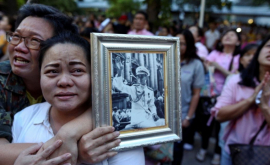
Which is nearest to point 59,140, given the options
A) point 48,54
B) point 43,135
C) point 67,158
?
point 67,158

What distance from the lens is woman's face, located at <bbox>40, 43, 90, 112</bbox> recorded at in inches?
47.3

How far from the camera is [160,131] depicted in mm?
1367

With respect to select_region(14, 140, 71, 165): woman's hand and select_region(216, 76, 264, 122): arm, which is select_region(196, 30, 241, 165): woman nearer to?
select_region(216, 76, 264, 122): arm

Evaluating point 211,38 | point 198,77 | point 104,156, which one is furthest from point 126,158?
point 211,38

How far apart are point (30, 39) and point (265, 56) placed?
210 centimetres

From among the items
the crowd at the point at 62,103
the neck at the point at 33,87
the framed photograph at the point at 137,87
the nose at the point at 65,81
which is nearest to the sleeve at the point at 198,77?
the crowd at the point at 62,103

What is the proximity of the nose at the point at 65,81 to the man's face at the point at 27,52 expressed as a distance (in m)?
0.48

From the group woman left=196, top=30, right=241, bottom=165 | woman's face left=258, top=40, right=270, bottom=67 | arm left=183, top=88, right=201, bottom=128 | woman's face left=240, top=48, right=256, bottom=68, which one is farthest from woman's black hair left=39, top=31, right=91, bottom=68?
woman left=196, top=30, right=241, bottom=165

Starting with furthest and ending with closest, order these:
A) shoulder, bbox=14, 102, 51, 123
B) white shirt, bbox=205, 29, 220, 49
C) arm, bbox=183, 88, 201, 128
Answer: white shirt, bbox=205, 29, 220, 49 < arm, bbox=183, 88, 201, 128 < shoulder, bbox=14, 102, 51, 123

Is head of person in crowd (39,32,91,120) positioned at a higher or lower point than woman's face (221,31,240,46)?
lower

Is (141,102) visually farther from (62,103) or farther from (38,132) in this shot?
(38,132)

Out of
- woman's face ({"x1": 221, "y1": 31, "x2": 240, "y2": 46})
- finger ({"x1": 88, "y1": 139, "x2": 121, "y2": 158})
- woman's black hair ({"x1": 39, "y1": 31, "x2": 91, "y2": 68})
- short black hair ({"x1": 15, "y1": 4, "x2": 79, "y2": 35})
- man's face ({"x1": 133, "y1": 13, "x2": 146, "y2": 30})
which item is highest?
man's face ({"x1": 133, "y1": 13, "x2": 146, "y2": 30})

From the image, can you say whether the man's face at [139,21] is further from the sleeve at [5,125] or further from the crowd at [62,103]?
the sleeve at [5,125]

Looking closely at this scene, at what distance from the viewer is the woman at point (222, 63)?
427cm
